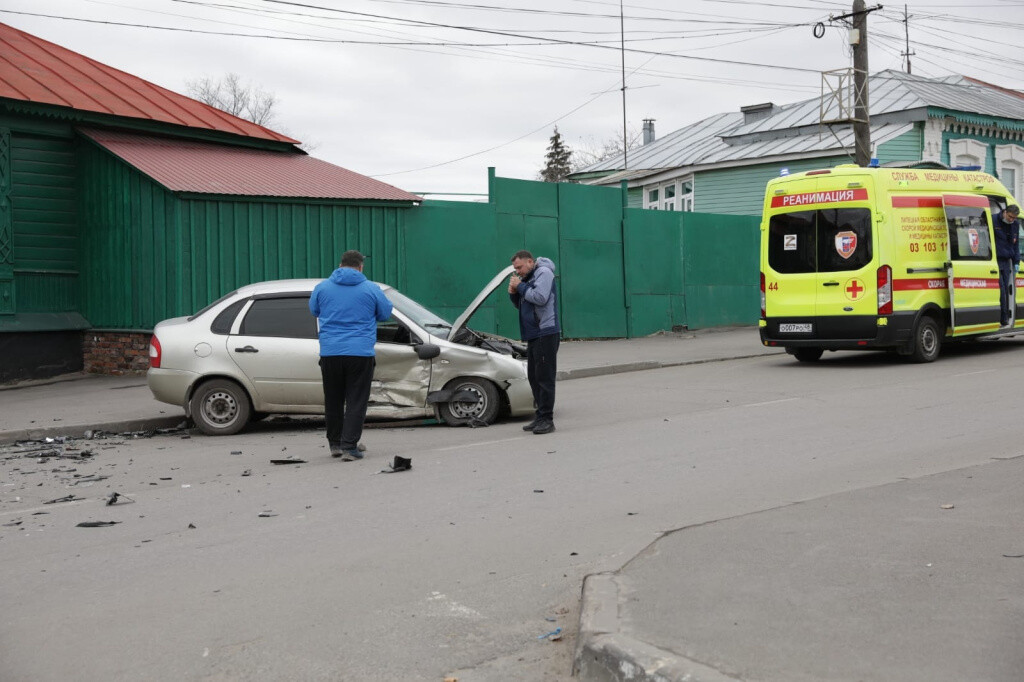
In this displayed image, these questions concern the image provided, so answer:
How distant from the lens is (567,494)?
24.1 feet

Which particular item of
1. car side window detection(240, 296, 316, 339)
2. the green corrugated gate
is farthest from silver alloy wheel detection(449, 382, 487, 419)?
the green corrugated gate

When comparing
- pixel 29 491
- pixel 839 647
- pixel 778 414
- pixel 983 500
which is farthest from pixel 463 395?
pixel 839 647

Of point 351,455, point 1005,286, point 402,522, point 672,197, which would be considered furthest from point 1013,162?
point 402,522

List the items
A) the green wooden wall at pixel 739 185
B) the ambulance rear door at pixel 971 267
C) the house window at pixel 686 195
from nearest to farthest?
the ambulance rear door at pixel 971 267
the green wooden wall at pixel 739 185
the house window at pixel 686 195

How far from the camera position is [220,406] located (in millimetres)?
11039

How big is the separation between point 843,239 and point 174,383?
29.9 feet

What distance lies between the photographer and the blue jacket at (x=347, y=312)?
364 inches

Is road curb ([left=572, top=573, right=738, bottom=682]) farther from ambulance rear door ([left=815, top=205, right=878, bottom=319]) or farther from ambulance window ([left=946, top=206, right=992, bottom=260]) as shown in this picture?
ambulance window ([left=946, top=206, right=992, bottom=260])

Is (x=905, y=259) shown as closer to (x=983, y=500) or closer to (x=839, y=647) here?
(x=983, y=500)

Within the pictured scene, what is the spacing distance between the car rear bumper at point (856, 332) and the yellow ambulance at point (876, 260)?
0.05ft

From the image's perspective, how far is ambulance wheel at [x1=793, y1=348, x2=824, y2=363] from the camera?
53.4ft

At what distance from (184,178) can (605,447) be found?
10.1 meters

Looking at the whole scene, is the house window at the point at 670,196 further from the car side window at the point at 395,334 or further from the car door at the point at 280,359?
the car door at the point at 280,359

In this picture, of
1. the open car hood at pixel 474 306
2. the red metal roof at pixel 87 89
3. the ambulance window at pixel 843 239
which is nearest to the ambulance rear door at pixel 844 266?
the ambulance window at pixel 843 239
